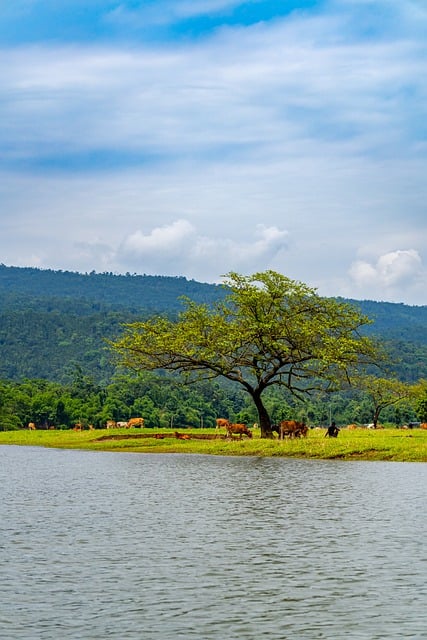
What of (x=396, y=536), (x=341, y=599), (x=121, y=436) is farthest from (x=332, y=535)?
(x=121, y=436)

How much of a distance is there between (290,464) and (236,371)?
50.1 ft

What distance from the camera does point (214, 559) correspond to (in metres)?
17.0

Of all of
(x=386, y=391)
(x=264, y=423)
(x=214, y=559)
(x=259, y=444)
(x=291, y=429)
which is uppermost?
(x=386, y=391)

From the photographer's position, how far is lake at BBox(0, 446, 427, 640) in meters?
12.6

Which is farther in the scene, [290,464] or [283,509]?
[290,464]

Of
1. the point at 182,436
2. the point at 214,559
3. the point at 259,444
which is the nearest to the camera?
the point at 214,559

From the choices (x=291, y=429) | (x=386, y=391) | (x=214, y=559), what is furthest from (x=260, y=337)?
(x=214, y=559)

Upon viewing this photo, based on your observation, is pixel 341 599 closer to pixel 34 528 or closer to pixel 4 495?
pixel 34 528

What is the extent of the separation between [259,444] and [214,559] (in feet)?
93.9

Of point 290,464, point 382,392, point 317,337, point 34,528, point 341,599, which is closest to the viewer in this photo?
point 341,599

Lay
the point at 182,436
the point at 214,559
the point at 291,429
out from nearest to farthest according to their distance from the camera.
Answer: the point at 214,559
the point at 291,429
the point at 182,436

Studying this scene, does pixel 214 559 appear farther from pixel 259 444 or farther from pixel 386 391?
pixel 386 391

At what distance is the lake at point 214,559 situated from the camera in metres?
12.6

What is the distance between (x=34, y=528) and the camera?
66.9 ft
